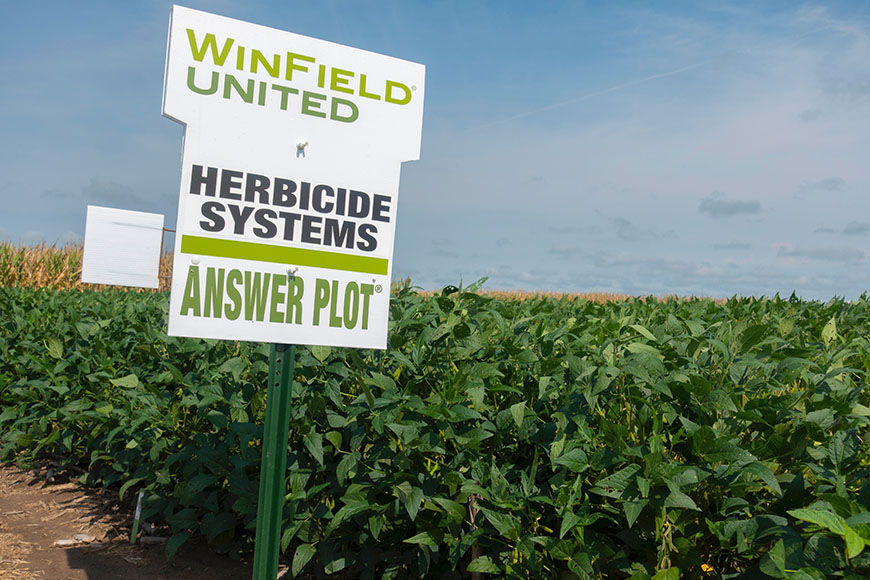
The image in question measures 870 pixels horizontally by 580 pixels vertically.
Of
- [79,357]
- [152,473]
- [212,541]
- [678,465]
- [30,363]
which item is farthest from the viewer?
[30,363]

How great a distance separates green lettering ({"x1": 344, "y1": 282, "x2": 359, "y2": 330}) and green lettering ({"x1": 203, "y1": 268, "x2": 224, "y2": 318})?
1.61 ft

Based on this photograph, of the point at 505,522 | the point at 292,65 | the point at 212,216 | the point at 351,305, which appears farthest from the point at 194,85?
the point at 505,522

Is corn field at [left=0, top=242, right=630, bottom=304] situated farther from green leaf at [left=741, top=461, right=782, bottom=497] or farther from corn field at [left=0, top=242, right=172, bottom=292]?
green leaf at [left=741, top=461, right=782, bottom=497]

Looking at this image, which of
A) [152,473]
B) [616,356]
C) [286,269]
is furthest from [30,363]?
[616,356]

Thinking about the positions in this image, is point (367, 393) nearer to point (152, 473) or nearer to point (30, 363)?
point (152, 473)

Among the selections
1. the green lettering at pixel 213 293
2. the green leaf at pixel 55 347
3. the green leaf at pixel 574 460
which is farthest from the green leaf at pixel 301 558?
the green leaf at pixel 55 347

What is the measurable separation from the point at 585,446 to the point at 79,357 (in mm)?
4167

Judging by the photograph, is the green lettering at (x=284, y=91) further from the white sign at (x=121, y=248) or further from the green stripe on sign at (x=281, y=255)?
the white sign at (x=121, y=248)

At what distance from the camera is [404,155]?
116 inches

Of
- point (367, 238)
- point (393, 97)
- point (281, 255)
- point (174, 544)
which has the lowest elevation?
point (174, 544)

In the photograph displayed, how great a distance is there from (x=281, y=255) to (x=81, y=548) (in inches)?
113

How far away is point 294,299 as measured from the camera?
2.67 metres

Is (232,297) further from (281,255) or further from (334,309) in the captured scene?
(334,309)

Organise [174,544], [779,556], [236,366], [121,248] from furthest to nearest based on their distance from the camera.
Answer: [121,248], [174,544], [236,366], [779,556]
